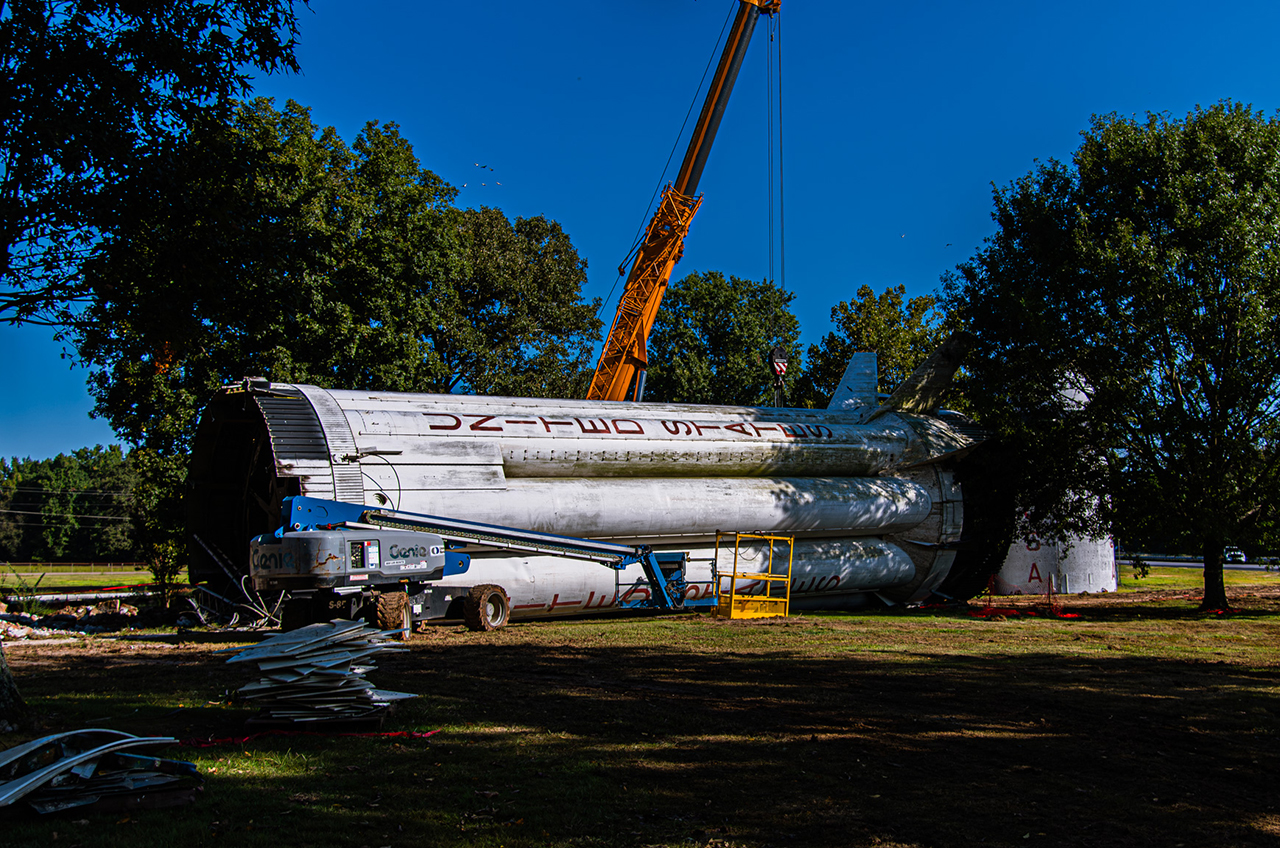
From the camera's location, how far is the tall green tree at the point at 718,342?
50156mm

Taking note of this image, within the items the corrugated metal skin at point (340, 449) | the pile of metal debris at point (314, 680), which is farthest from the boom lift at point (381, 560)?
the pile of metal debris at point (314, 680)

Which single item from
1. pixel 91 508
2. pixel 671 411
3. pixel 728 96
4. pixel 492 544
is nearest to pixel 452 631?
pixel 492 544

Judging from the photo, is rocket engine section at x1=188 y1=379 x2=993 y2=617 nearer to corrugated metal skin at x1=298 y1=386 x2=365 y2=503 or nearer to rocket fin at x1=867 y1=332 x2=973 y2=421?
corrugated metal skin at x1=298 y1=386 x2=365 y2=503

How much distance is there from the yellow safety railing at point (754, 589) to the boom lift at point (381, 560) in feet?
9.65

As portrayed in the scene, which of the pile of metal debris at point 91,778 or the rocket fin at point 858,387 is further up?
the rocket fin at point 858,387

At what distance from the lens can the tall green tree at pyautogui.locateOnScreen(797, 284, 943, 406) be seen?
137ft

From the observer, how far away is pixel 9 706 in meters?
7.75

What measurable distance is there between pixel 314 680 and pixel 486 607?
27.4 feet

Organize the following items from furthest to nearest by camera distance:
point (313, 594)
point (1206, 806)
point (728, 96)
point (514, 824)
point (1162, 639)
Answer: point (728, 96)
point (1162, 639)
point (313, 594)
point (1206, 806)
point (514, 824)

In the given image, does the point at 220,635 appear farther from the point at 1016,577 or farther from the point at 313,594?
the point at 1016,577

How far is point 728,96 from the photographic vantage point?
27.1 m

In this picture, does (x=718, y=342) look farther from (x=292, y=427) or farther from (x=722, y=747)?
(x=722, y=747)

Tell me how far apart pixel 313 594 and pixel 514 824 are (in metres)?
9.36

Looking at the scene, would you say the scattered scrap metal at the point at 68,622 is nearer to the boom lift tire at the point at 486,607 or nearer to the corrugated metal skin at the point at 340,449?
the corrugated metal skin at the point at 340,449
